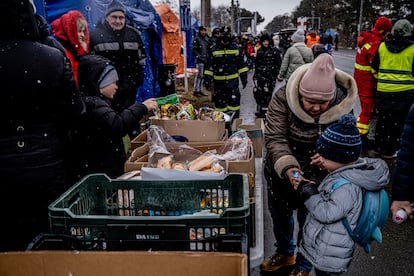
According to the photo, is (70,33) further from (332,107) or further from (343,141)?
(343,141)

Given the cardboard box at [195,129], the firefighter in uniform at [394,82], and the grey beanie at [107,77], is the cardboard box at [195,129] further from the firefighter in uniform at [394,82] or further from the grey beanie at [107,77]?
the firefighter in uniform at [394,82]

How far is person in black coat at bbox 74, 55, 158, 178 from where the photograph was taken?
9.44 ft

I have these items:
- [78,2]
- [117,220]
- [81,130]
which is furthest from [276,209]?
[78,2]

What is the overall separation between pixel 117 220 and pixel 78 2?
624cm

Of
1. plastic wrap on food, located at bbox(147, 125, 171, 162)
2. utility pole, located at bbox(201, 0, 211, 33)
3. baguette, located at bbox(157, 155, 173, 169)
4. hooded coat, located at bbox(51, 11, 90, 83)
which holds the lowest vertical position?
baguette, located at bbox(157, 155, 173, 169)

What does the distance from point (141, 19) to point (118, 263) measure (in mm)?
8825

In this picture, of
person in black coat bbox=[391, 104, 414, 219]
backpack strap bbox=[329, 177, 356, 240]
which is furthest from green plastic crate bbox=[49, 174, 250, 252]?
person in black coat bbox=[391, 104, 414, 219]

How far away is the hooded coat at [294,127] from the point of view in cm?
261

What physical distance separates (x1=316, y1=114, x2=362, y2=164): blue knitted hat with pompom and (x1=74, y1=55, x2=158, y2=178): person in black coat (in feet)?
4.73

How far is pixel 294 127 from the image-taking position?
2.75 m

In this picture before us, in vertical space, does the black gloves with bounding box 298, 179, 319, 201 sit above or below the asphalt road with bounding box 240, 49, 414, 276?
above

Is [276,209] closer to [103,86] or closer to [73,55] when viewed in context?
[103,86]

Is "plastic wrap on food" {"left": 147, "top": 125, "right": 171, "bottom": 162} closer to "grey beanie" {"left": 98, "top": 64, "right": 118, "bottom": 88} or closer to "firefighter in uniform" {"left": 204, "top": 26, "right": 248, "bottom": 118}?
"grey beanie" {"left": 98, "top": 64, "right": 118, "bottom": 88}

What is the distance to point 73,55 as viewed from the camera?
4.40m
